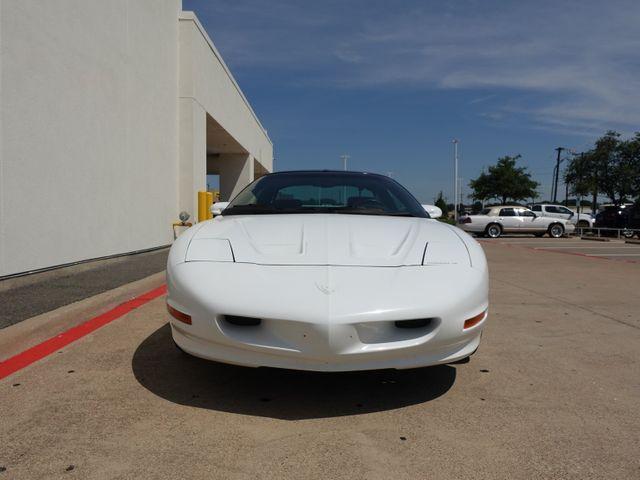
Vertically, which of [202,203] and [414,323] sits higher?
[202,203]

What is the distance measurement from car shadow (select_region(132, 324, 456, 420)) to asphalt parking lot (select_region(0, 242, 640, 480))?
0.01 metres

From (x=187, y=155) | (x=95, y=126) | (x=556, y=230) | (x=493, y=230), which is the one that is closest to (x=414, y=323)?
(x=95, y=126)

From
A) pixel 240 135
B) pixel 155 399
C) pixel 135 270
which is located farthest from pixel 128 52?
pixel 240 135

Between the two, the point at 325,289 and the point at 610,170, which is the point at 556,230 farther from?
the point at 325,289

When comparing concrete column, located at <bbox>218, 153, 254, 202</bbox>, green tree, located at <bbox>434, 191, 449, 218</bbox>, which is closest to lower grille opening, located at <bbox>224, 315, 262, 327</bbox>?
concrete column, located at <bbox>218, 153, 254, 202</bbox>

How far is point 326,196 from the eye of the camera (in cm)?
380

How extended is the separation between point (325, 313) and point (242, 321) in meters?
0.39

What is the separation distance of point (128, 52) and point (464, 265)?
811 centimetres

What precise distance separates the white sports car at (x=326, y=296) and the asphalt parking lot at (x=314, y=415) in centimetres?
29

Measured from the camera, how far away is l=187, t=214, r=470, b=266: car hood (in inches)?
98.3

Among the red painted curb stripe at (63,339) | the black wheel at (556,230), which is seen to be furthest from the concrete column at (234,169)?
the red painted curb stripe at (63,339)

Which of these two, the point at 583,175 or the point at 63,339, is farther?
the point at 583,175

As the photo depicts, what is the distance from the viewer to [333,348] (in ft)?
6.95

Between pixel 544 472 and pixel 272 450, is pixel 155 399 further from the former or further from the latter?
pixel 544 472
